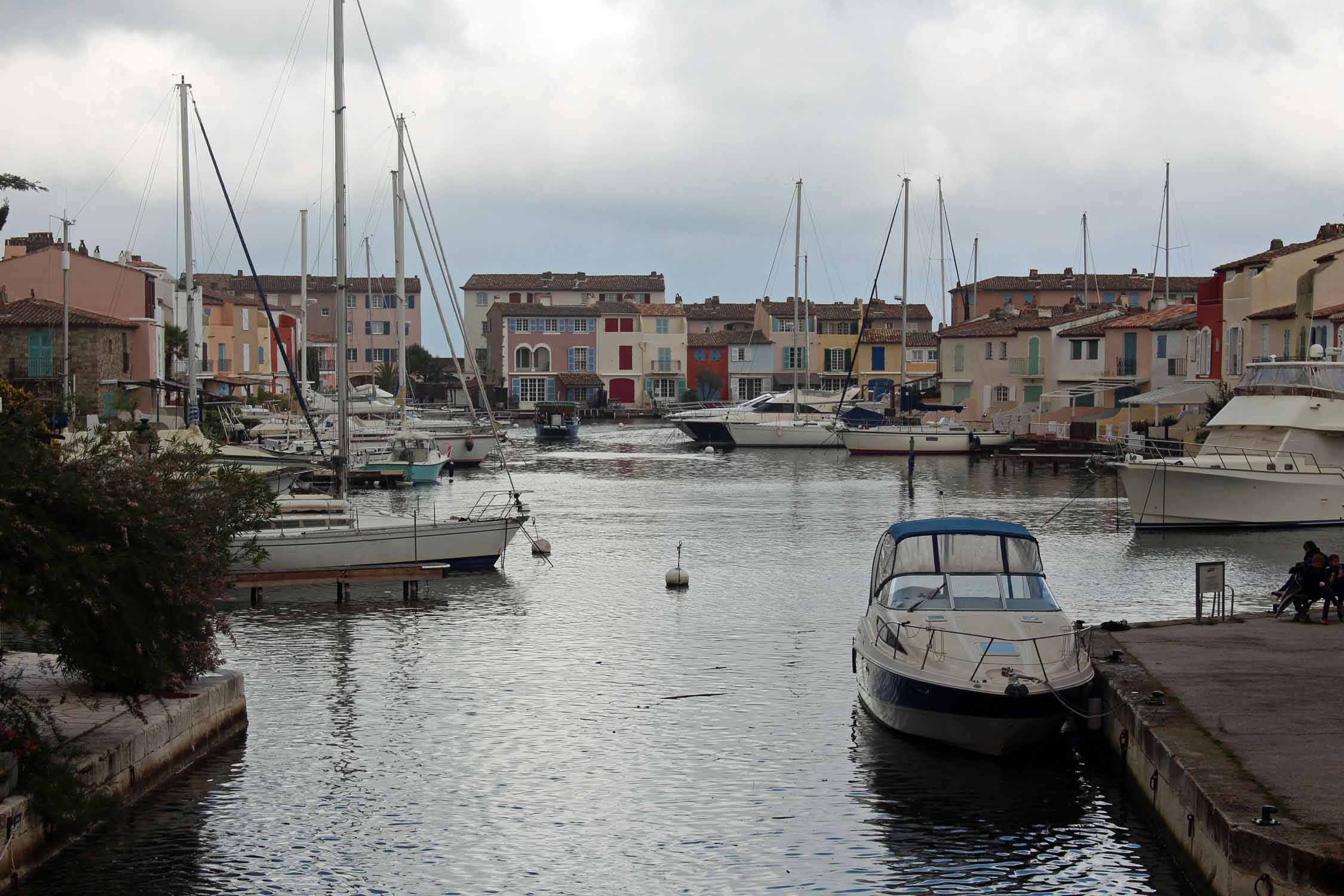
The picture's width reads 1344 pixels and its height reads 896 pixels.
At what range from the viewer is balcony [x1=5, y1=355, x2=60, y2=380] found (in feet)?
200

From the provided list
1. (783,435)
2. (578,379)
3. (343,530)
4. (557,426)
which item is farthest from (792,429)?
(343,530)

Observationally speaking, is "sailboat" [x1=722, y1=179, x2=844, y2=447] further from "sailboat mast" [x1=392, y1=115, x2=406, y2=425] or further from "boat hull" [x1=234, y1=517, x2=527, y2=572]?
"boat hull" [x1=234, y1=517, x2=527, y2=572]

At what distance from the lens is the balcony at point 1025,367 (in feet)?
283

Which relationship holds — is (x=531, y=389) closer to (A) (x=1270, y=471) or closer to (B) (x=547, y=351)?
(B) (x=547, y=351)

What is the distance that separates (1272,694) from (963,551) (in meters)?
4.70

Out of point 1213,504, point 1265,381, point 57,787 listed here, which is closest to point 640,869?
point 57,787

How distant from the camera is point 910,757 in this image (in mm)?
18281

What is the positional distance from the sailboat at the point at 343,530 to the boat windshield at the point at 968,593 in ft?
45.7

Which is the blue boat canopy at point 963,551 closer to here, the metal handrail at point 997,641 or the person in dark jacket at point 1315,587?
the metal handrail at point 997,641

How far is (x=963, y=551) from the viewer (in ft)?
67.1

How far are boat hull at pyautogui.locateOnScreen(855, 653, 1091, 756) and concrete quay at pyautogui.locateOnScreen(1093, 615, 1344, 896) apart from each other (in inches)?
32.9

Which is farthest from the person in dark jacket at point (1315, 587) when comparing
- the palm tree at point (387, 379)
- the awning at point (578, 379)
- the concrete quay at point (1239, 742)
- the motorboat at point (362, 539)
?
the awning at point (578, 379)

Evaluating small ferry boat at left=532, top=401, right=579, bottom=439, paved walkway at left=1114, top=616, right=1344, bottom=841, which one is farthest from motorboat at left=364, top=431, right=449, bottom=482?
paved walkway at left=1114, top=616, right=1344, bottom=841

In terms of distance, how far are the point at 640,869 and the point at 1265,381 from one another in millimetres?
34828
